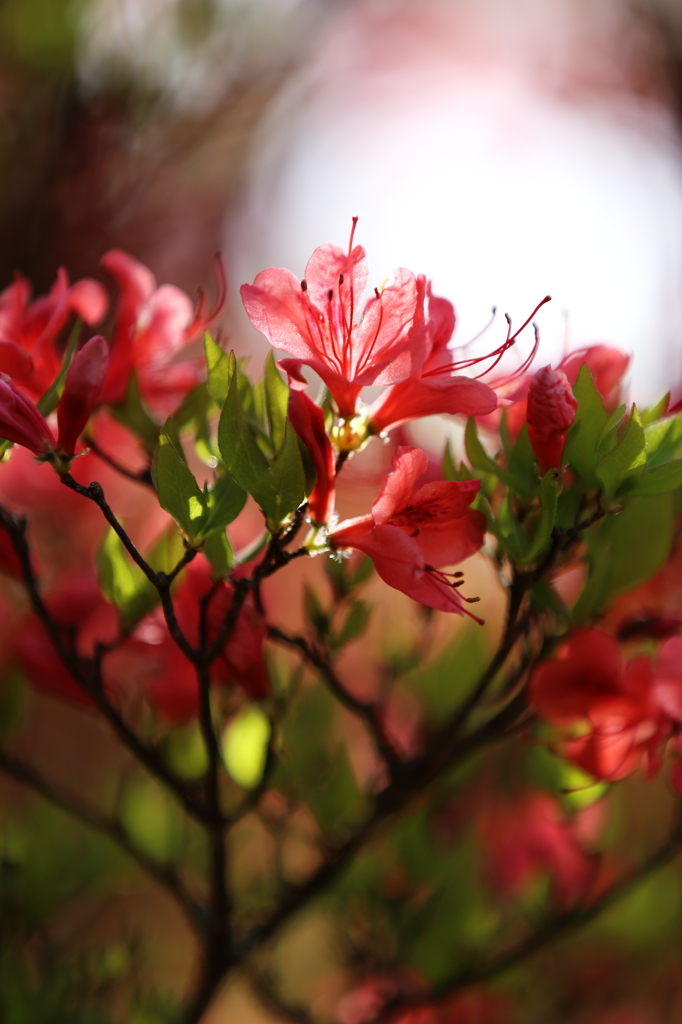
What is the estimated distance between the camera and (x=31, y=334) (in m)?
0.58

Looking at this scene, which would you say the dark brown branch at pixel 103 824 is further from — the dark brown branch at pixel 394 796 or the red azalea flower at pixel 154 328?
the red azalea flower at pixel 154 328

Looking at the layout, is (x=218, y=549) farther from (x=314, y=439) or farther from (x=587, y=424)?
(x=587, y=424)

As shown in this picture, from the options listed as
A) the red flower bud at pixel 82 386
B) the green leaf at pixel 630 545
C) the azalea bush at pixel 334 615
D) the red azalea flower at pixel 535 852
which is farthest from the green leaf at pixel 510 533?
the red azalea flower at pixel 535 852

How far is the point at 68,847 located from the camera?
3.08 ft

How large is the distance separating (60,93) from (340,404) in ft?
4.57

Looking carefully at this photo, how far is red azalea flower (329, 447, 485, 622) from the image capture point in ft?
1.48

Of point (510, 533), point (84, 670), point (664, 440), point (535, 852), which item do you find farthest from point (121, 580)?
point (535, 852)

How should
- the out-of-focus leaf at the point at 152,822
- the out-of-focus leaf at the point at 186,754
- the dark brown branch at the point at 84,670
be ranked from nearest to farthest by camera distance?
the dark brown branch at the point at 84,670
the out-of-focus leaf at the point at 186,754
the out-of-focus leaf at the point at 152,822

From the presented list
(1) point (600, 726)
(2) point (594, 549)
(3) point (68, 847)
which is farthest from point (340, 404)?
(3) point (68, 847)

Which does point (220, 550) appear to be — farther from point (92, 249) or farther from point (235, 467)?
point (92, 249)

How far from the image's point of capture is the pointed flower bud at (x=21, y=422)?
468 millimetres

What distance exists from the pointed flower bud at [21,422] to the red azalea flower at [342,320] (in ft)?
0.47

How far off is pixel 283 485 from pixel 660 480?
0.77 feet

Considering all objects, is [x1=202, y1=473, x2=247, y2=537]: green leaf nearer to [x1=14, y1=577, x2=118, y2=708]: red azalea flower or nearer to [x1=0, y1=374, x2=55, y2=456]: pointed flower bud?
[x1=0, y1=374, x2=55, y2=456]: pointed flower bud
